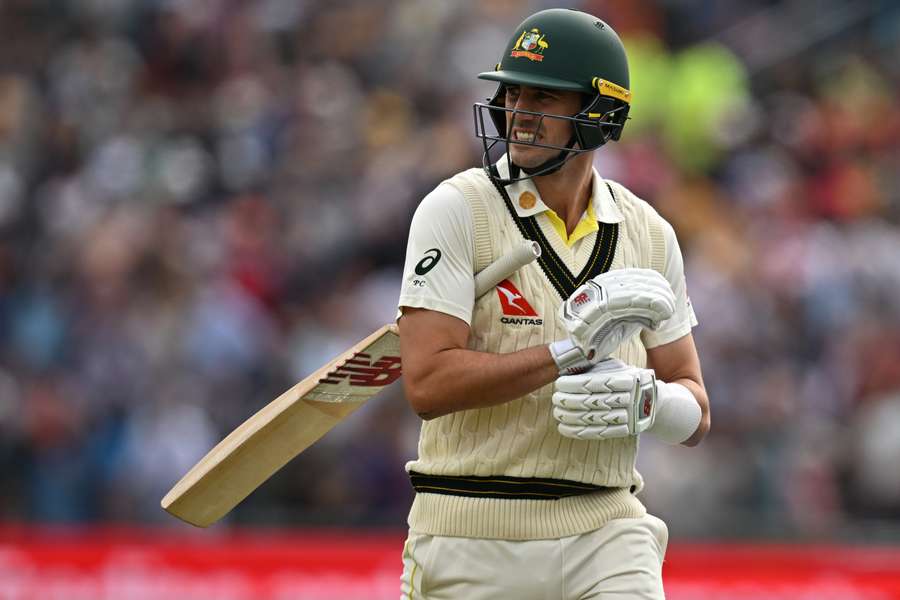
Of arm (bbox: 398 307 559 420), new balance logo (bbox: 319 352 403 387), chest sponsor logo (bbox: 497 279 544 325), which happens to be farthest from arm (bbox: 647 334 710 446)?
new balance logo (bbox: 319 352 403 387)

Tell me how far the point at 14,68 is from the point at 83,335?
232 cm

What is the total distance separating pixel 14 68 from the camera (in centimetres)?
938

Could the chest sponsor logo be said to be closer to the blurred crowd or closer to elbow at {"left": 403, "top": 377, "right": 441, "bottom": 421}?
elbow at {"left": 403, "top": 377, "right": 441, "bottom": 421}

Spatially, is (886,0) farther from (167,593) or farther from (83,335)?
(167,593)

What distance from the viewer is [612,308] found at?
3.45 m

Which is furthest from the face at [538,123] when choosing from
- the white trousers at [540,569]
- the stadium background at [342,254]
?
the stadium background at [342,254]

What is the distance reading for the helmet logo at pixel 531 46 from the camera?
12.7ft

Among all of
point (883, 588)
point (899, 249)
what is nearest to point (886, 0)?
point (899, 249)

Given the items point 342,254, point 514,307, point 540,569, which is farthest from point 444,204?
point 342,254

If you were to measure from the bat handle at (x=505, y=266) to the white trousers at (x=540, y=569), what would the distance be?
60 cm

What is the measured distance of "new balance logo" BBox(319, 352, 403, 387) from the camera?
4027mm

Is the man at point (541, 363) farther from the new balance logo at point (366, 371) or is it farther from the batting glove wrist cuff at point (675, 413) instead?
the new balance logo at point (366, 371)

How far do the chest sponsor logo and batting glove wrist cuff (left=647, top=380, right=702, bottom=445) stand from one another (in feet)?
1.10

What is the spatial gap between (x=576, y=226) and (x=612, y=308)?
0.50 metres
